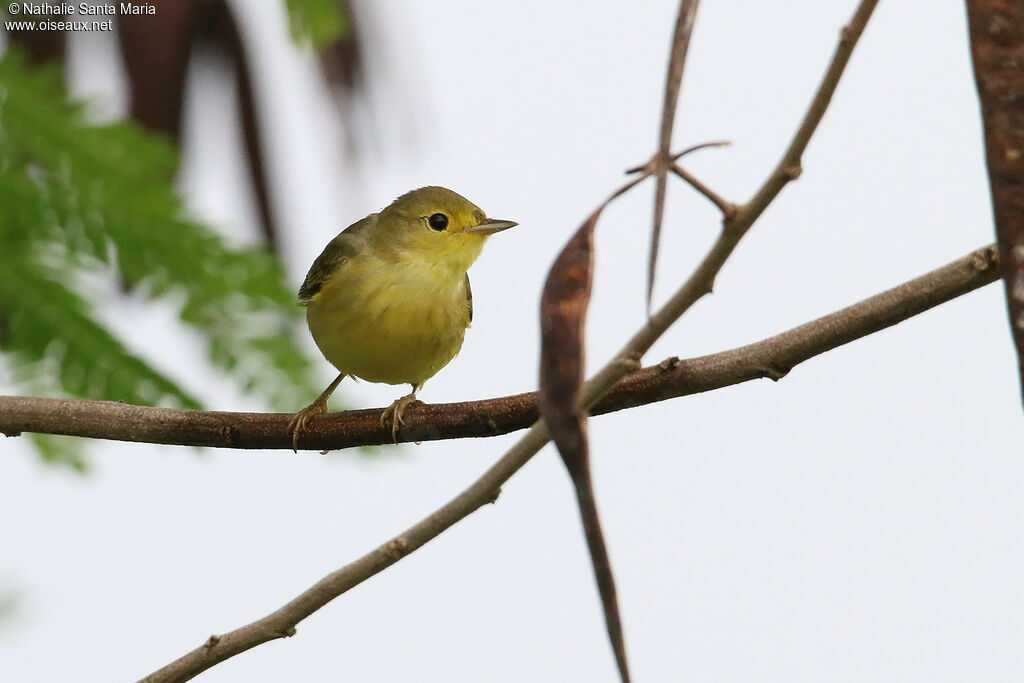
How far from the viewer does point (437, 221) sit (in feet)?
14.4

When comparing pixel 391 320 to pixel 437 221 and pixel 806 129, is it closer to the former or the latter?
pixel 437 221

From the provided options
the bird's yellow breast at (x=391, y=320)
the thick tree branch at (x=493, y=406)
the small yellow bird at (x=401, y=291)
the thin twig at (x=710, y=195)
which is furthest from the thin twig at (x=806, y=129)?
the bird's yellow breast at (x=391, y=320)

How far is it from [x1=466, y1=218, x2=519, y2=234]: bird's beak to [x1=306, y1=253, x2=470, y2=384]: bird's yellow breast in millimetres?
209

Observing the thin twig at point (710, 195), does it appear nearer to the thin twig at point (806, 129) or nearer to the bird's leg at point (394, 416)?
the thin twig at point (806, 129)

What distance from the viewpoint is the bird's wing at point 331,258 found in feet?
14.0

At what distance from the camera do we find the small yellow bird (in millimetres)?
3930

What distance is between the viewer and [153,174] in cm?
266

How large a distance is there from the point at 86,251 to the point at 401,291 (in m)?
1.50

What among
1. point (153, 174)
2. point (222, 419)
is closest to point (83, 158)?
point (153, 174)

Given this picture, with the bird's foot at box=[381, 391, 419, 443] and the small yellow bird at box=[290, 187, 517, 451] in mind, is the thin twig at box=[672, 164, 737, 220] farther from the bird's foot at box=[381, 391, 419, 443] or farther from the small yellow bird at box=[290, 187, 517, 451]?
the small yellow bird at box=[290, 187, 517, 451]

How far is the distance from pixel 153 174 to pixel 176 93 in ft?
3.00

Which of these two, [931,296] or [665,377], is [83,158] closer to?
[665,377]

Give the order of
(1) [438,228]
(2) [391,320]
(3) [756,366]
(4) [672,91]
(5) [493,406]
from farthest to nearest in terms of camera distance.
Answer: (1) [438,228], (2) [391,320], (5) [493,406], (3) [756,366], (4) [672,91]

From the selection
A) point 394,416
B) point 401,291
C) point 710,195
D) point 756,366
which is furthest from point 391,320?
point 710,195
